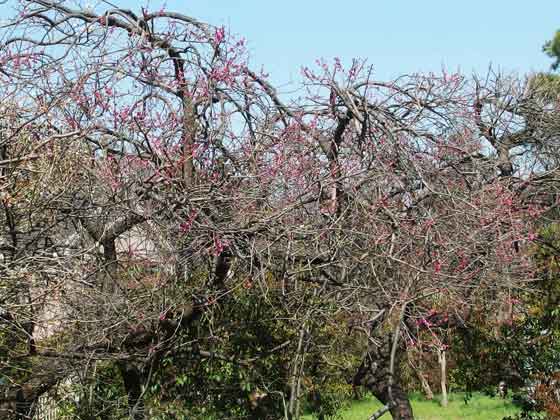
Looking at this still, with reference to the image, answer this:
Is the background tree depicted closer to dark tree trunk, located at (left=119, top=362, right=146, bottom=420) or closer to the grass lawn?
dark tree trunk, located at (left=119, top=362, right=146, bottom=420)

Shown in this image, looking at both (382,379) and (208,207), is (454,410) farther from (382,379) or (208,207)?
(208,207)

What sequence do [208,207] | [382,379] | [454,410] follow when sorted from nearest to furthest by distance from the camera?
[208,207]
[382,379]
[454,410]

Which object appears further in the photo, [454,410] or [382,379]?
[454,410]

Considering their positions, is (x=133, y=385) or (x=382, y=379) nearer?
(x=133, y=385)

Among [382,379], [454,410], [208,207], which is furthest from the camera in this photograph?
[454,410]

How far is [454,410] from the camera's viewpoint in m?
13.8

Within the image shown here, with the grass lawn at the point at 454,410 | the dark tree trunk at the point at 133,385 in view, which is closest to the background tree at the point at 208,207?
the dark tree trunk at the point at 133,385

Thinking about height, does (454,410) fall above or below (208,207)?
below

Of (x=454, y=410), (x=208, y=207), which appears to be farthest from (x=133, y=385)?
(x=454, y=410)

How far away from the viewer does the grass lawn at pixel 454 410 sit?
12.0 metres

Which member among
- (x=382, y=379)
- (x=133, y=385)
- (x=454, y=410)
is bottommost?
(x=454, y=410)

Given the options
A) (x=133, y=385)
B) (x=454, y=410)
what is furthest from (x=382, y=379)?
(x=454, y=410)

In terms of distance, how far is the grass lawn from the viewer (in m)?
12.0

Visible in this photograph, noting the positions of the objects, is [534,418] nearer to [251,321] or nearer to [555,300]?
[555,300]
